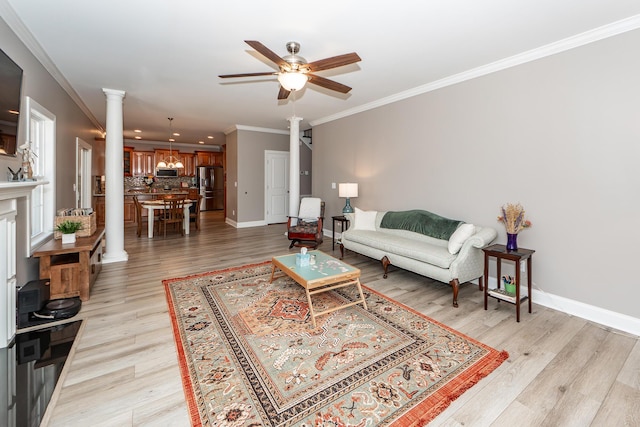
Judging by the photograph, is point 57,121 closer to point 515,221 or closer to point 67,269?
point 67,269

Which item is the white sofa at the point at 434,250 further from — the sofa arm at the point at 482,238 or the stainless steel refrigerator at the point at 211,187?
the stainless steel refrigerator at the point at 211,187

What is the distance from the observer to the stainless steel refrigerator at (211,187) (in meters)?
11.2

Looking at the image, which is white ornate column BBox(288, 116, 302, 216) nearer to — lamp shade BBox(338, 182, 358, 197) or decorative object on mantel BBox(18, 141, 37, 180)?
lamp shade BBox(338, 182, 358, 197)

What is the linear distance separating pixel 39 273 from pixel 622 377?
17.2 ft

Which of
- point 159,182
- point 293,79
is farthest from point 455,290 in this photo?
point 159,182

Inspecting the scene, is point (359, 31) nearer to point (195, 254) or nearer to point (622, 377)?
point (622, 377)

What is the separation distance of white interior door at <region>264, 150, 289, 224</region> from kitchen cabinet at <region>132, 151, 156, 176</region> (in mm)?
5033

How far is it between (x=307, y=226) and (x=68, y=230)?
11.4ft

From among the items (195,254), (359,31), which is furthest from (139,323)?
(359,31)

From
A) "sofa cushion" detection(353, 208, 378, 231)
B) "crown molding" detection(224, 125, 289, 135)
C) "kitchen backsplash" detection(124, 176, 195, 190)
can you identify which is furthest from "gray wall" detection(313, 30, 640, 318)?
"kitchen backsplash" detection(124, 176, 195, 190)

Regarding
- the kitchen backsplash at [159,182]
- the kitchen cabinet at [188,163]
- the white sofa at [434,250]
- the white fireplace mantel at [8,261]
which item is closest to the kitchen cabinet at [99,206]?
the kitchen backsplash at [159,182]

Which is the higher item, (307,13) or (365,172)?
(307,13)

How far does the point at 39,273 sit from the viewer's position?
313cm

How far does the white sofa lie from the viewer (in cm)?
316
